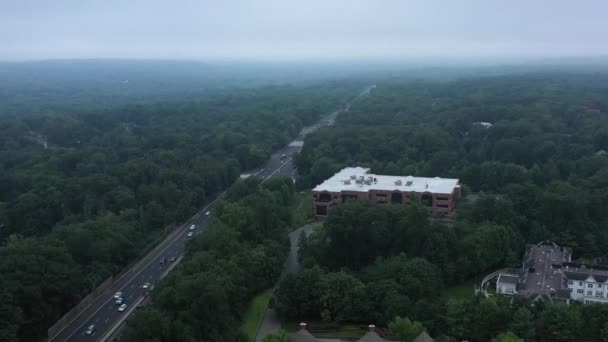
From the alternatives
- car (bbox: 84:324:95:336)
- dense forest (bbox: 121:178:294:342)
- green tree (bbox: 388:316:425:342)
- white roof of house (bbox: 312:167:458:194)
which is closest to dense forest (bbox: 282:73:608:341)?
green tree (bbox: 388:316:425:342)

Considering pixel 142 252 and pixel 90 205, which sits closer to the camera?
pixel 142 252

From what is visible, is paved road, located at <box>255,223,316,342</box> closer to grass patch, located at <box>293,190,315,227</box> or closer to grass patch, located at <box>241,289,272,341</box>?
grass patch, located at <box>241,289,272,341</box>

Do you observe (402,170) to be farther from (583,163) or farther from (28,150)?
(28,150)

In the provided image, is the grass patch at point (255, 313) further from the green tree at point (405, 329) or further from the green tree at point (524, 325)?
the green tree at point (524, 325)

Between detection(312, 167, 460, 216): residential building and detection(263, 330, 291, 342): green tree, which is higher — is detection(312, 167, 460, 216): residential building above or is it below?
below

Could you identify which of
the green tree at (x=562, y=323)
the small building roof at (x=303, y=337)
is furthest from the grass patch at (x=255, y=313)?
the green tree at (x=562, y=323)

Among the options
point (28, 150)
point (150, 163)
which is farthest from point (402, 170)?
point (28, 150)
